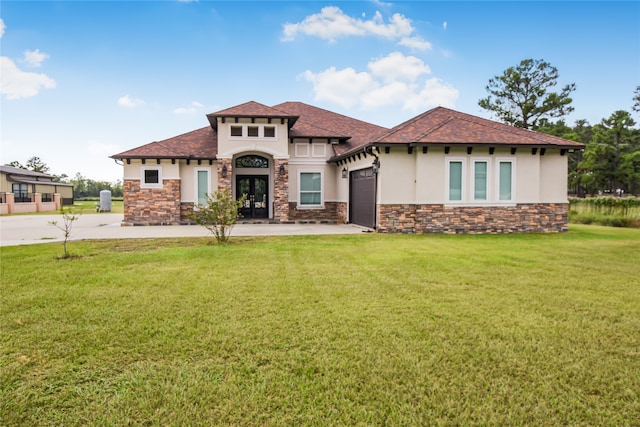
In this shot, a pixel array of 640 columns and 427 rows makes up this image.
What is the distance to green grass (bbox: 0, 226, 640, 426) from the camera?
8.07 ft

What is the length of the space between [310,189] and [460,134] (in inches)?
300

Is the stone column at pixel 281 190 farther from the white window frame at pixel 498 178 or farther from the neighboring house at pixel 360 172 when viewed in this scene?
the white window frame at pixel 498 178

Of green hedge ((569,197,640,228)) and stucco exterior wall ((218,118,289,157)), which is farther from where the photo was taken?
stucco exterior wall ((218,118,289,157))

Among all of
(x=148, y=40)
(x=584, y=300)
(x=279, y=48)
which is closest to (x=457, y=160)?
(x=584, y=300)

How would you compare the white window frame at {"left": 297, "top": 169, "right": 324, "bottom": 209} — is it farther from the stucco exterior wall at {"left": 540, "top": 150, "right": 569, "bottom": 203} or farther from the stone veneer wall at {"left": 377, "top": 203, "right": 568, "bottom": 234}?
the stucco exterior wall at {"left": 540, "top": 150, "right": 569, "bottom": 203}

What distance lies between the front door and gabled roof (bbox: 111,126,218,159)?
2252 mm

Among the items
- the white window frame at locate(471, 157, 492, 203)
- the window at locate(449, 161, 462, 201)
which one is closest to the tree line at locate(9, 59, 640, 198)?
the white window frame at locate(471, 157, 492, 203)

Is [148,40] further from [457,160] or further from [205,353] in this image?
[205,353]

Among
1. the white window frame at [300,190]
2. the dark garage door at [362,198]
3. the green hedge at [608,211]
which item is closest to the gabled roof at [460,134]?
the dark garage door at [362,198]

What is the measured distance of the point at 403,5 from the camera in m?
15.4

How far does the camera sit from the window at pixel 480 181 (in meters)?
13.4

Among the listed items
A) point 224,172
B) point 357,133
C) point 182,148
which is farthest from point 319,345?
point 357,133

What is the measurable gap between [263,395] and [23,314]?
3319 mm

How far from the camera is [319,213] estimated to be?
1861cm
